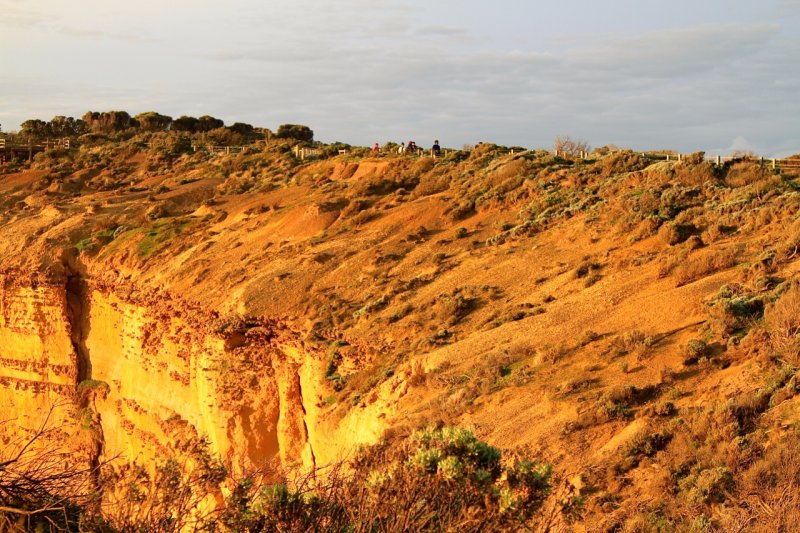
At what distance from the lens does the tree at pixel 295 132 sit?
7556 cm

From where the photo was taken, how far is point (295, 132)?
251ft

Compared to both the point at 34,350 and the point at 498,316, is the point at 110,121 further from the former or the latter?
the point at 498,316

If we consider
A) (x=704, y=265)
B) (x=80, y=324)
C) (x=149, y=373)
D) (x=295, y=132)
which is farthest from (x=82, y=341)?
(x=295, y=132)

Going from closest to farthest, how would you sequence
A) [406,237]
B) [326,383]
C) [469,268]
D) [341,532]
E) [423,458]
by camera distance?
1. [341,532]
2. [423,458]
3. [326,383]
4. [469,268]
5. [406,237]

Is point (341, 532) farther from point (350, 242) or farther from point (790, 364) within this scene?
point (350, 242)

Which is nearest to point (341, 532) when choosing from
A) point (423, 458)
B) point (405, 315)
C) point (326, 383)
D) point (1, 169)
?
point (423, 458)

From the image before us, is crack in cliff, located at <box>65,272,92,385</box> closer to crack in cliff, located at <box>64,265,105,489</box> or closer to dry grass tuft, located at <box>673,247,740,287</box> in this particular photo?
crack in cliff, located at <box>64,265,105,489</box>

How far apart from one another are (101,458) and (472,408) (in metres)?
20.7

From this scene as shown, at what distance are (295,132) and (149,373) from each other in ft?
154

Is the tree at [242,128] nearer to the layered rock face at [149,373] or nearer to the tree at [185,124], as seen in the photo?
the tree at [185,124]

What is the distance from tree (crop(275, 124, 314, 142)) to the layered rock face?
40217 millimetres

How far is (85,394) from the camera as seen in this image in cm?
3544

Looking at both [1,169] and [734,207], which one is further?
[1,169]

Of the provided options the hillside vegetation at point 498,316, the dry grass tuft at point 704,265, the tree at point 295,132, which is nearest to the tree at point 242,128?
the tree at point 295,132
